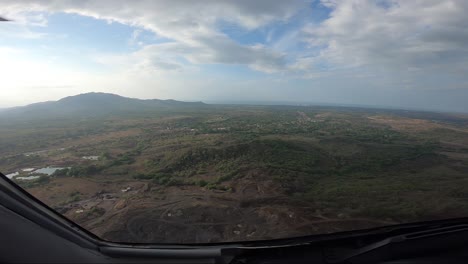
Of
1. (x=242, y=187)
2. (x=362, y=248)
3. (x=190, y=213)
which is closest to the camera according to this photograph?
(x=362, y=248)

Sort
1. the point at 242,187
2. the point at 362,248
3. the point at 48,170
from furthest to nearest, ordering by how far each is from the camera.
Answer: the point at 48,170, the point at 242,187, the point at 362,248

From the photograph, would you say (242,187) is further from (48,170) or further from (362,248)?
(48,170)

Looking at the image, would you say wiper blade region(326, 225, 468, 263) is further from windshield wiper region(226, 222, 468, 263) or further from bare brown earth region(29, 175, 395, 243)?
bare brown earth region(29, 175, 395, 243)

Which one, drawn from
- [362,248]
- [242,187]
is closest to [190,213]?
[242,187]

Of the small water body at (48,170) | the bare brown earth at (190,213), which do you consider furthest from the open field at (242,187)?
the small water body at (48,170)

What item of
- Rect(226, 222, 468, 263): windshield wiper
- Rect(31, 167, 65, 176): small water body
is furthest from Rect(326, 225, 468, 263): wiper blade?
Rect(31, 167, 65, 176): small water body

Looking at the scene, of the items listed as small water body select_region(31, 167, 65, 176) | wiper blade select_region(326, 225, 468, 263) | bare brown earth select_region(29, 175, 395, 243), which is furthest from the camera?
small water body select_region(31, 167, 65, 176)

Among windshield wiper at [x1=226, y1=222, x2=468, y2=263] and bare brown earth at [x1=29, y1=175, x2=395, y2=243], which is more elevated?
windshield wiper at [x1=226, y1=222, x2=468, y2=263]

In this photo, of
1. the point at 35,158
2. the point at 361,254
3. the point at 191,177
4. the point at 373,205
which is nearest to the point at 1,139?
the point at 35,158
